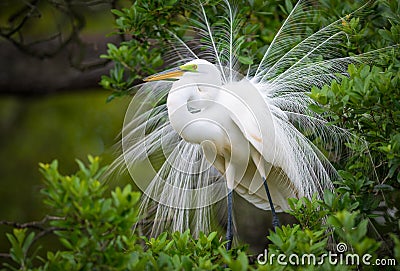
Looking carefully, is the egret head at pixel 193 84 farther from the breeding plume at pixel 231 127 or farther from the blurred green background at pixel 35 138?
the blurred green background at pixel 35 138

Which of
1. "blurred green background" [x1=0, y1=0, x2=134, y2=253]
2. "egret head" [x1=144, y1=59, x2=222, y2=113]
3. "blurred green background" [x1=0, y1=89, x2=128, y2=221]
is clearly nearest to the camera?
"egret head" [x1=144, y1=59, x2=222, y2=113]

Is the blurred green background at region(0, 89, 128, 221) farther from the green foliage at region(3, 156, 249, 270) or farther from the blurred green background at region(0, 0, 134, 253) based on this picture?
the green foliage at region(3, 156, 249, 270)

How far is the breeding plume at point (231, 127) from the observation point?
201cm

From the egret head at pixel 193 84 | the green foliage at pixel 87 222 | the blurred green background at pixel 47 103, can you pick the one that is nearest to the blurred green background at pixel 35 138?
the blurred green background at pixel 47 103

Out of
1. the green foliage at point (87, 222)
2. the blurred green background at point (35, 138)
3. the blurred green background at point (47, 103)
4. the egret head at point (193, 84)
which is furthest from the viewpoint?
the blurred green background at point (35, 138)

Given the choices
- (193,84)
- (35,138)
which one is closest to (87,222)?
(193,84)

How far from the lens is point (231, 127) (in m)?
2.04

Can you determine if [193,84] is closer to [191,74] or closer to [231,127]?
[191,74]

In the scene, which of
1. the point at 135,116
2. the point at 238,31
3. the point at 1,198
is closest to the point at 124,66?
the point at 135,116

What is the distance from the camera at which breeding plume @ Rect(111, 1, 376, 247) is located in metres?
2.01

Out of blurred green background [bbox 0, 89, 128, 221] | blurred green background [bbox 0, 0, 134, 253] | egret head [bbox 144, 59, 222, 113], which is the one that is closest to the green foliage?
egret head [bbox 144, 59, 222, 113]

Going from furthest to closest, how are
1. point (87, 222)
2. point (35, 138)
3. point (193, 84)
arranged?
point (35, 138) < point (193, 84) < point (87, 222)

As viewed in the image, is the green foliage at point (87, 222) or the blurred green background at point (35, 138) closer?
the green foliage at point (87, 222)

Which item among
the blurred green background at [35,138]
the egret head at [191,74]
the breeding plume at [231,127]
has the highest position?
the egret head at [191,74]
